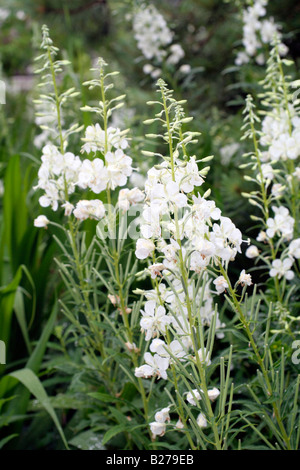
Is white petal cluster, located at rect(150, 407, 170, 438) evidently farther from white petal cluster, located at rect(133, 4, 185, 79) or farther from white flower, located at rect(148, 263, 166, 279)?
white petal cluster, located at rect(133, 4, 185, 79)

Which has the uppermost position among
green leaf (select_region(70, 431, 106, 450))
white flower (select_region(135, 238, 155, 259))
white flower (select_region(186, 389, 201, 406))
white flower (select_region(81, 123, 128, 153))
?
white flower (select_region(81, 123, 128, 153))

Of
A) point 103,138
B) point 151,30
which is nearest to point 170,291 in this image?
point 103,138

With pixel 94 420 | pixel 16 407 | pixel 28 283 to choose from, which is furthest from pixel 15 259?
pixel 94 420

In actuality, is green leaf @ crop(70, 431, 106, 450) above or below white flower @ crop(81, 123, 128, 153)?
below

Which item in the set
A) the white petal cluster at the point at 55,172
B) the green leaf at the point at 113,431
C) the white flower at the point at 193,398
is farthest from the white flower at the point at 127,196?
the green leaf at the point at 113,431

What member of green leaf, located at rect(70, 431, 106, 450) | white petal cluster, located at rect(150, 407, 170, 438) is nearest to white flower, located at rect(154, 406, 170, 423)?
white petal cluster, located at rect(150, 407, 170, 438)

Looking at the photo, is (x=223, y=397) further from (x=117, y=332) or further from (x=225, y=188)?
(x=225, y=188)

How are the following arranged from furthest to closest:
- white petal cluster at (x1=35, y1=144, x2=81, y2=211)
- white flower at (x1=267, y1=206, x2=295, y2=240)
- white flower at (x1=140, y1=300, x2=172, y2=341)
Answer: white flower at (x1=267, y1=206, x2=295, y2=240) < white petal cluster at (x1=35, y1=144, x2=81, y2=211) < white flower at (x1=140, y1=300, x2=172, y2=341)

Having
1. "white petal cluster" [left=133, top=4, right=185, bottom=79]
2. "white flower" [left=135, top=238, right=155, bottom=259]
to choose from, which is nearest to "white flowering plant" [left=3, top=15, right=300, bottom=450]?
"white flower" [left=135, top=238, right=155, bottom=259]

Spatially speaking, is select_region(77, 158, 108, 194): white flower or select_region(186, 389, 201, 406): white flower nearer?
select_region(186, 389, 201, 406): white flower

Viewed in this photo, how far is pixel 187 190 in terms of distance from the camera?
104cm

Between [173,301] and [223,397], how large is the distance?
244 millimetres

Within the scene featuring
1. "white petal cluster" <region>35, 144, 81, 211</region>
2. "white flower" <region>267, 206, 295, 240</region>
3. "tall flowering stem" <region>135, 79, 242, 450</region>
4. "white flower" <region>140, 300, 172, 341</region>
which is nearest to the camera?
"tall flowering stem" <region>135, 79, 242, 450</region>

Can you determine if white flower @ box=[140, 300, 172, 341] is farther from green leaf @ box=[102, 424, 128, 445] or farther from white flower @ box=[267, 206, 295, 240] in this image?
white flower @ box=[267, 206, 295, 240]
